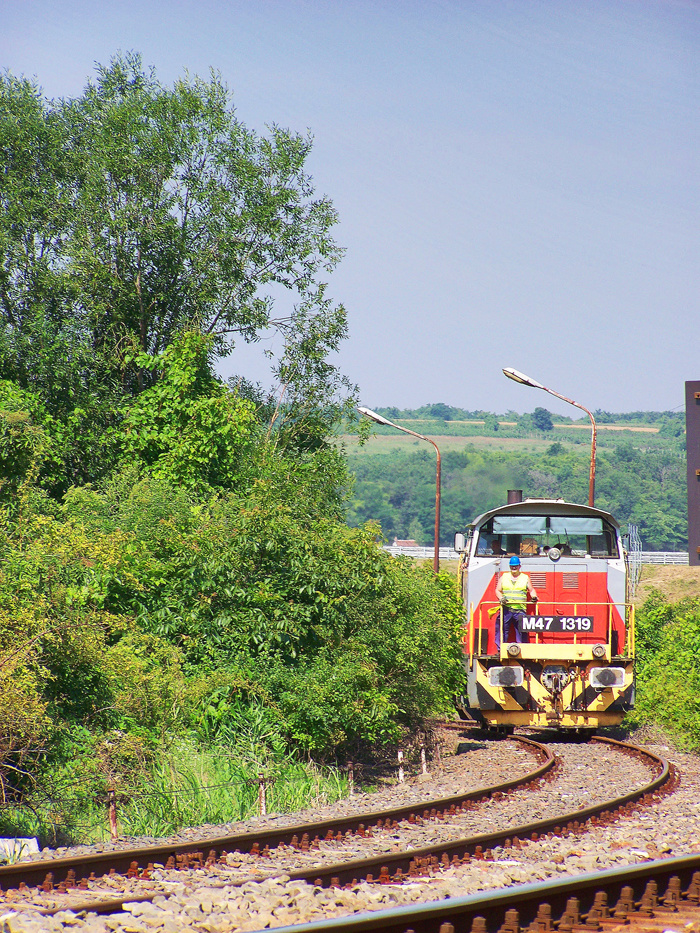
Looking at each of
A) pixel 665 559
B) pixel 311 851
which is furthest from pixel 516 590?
pixel 665 559

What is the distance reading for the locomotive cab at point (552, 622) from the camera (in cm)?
1380

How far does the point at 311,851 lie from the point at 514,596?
6502 mm

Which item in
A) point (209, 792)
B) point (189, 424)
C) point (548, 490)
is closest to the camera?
point (209, 792)

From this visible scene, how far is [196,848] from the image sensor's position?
7.68 meters

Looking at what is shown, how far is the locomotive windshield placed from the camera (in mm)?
15125

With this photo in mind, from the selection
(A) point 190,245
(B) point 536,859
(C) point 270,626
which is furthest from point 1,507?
(A) point 190,245

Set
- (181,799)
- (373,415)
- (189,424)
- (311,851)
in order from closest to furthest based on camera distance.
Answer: (311,851), (181,799), (189,424), (373,415)

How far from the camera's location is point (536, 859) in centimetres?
779

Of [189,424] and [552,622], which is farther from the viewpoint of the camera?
[189,424]

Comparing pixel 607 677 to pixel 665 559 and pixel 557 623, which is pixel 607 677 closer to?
pixel 557 623

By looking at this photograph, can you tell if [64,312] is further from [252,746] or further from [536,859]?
[536,859]

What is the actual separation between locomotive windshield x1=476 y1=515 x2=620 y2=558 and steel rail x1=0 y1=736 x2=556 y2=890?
5002 millimetres

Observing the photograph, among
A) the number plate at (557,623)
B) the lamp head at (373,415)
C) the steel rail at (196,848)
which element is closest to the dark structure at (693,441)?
the lamp head at (373,415)

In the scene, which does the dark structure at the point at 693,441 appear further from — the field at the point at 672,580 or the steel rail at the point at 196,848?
the steel rail at the point at 196,848
